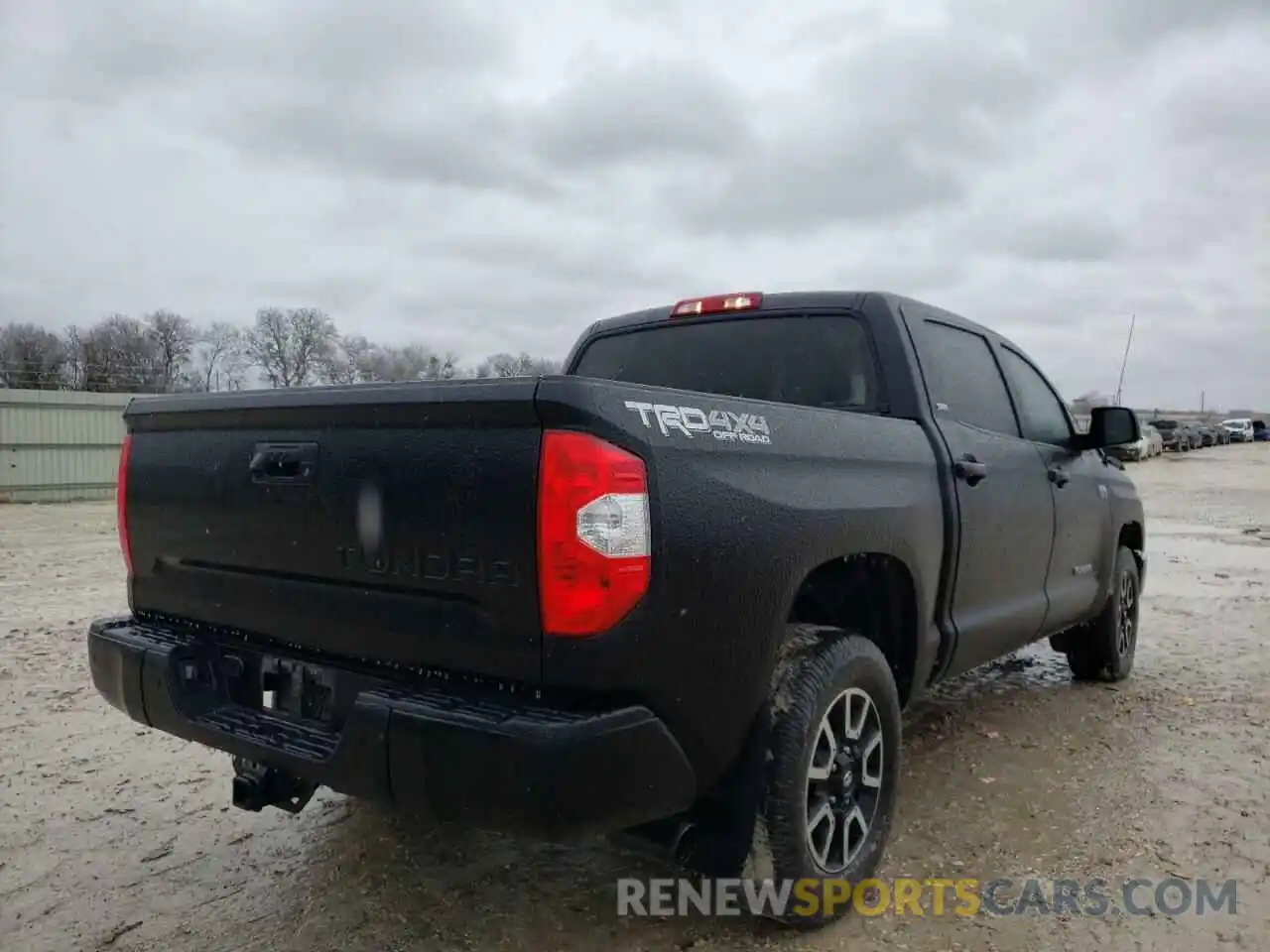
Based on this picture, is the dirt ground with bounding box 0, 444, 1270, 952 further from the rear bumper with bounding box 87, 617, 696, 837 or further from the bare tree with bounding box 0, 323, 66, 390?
the bare tree with bounding box 0, 323, 66, 390

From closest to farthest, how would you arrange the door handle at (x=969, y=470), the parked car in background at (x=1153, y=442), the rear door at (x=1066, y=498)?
the door handle at (x=969, y=470) < the rear door at (x=1066, y=498) < the parked car in background at (x=1153, y=442)

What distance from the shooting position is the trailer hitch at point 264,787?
107 inches

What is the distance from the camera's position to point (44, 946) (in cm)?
262

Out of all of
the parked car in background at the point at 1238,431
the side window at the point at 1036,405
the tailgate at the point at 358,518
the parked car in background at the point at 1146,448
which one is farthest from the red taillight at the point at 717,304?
the parked car in background at the point at 1238,431

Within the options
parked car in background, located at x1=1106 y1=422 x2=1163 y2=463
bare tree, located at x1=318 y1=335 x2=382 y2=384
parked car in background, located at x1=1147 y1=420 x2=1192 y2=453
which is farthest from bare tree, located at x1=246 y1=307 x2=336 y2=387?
parked car in background, located at x1=1147 y1=420 x2=1192 y2=453

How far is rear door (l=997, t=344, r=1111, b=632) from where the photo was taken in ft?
14.4

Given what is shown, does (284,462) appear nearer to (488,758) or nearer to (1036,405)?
(488,758)

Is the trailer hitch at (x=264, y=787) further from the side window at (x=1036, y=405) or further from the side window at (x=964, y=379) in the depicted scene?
the side window at (x=1036, y=405)

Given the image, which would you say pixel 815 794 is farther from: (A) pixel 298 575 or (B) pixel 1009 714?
(B) pixel 1009 714

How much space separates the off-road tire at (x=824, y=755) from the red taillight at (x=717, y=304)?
1.54m

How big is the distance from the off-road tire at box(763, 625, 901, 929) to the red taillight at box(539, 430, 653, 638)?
67 centimetres

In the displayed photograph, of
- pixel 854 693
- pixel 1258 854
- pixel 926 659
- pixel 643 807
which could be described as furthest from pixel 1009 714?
pixel 643 807
